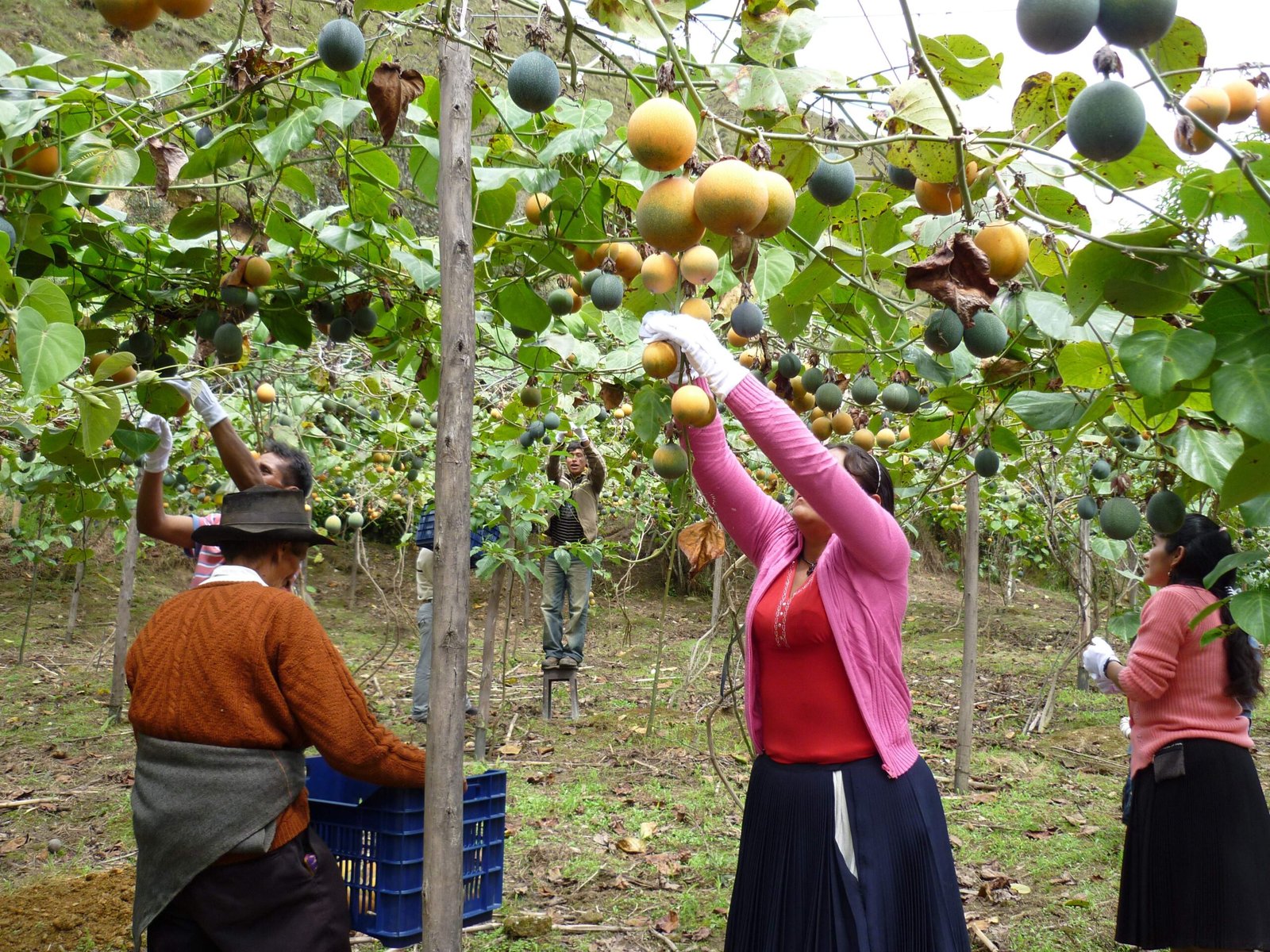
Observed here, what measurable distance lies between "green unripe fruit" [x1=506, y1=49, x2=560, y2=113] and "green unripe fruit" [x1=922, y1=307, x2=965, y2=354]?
699mm

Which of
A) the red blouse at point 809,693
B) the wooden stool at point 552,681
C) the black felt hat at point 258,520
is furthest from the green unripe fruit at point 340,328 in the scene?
the wooden stool at point 552,681

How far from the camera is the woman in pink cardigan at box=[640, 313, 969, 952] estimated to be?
5.86ft

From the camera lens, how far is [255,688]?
1.95 m

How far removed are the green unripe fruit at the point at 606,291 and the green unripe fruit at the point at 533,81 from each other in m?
0.44

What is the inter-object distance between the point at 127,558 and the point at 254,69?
15.8 ft

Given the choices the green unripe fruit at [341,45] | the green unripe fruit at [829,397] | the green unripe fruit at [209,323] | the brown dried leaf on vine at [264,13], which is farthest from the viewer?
the green unripe fruit at [209,323]

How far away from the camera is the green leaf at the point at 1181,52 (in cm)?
127

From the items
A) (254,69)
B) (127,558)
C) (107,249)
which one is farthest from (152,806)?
(127,558)

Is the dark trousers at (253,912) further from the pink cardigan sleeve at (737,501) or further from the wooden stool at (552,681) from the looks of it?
the wooden stool at (552,681)

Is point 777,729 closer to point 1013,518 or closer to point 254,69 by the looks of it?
point 254,69

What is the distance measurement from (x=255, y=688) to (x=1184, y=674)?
2.45m

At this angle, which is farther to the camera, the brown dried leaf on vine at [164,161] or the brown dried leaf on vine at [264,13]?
the brown dried leaf on vine at [164,161]

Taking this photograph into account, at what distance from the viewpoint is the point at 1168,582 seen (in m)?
2.85

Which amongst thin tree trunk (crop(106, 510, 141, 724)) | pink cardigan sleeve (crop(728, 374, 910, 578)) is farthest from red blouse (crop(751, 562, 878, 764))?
thin tree trunk (crop(106, 510, 141, 724))
